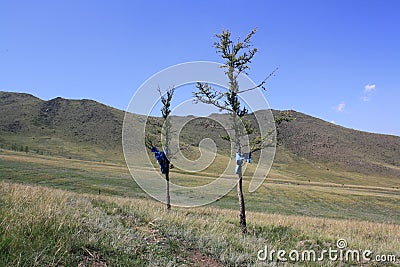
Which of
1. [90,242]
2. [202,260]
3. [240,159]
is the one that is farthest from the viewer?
[240,159]

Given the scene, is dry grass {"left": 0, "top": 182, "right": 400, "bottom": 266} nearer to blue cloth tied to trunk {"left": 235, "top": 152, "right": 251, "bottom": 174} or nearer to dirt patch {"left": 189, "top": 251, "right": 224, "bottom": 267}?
dirt patch {"left": 189, "top": 251, "right": 224, "bottom": 267}

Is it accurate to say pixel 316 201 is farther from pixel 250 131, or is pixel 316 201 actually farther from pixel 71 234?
pixel 71 234

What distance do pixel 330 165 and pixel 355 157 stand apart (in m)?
19.1

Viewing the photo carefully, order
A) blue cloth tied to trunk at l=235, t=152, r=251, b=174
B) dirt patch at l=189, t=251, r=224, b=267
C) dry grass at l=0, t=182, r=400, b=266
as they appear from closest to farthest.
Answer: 1. dry grass at l=0, t=182, r=400, b=266
2. dirt patch at l=189, t=251, r=224, b=267
3. blue cloth tied to trunk at l=235, t=152, r=251, b=174

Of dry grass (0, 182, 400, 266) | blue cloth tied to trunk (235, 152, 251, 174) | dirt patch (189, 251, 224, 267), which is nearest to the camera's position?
dry grass (0, 182, 400, 266)

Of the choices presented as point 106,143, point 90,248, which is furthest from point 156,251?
point 106,143

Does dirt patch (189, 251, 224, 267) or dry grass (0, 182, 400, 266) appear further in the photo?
dirt patch (189, 251, 224, 267)

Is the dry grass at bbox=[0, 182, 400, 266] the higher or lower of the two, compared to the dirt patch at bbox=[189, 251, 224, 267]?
higher

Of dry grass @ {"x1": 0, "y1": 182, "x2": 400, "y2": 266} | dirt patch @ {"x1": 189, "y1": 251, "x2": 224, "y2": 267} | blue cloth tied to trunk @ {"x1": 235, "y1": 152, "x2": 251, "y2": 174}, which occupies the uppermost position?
blue cloth tied to trunk @ {"x1": 235, "y1": 152, "x2": 251, "y2": 174}

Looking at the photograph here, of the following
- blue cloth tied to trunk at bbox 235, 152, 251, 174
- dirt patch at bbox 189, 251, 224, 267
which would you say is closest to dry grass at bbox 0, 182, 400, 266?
dirt patch at bbox 189, 251, 224, 267

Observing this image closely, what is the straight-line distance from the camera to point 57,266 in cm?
427

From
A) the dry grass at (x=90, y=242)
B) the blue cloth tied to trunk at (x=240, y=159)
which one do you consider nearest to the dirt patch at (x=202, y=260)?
the dry grass at (x=90, y=242)

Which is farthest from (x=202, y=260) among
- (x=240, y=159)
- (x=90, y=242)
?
(x=240, y=159)

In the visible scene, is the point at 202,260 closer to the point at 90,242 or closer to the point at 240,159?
the point at 90,242
